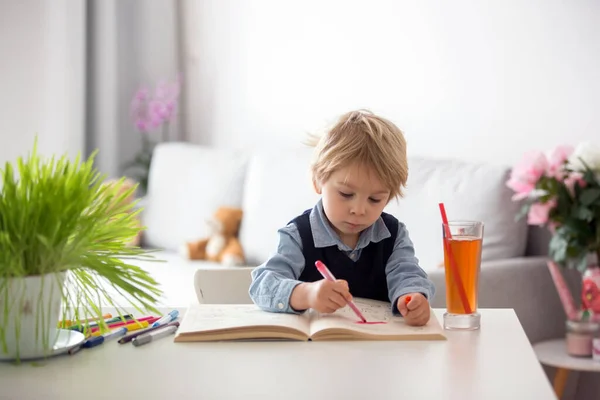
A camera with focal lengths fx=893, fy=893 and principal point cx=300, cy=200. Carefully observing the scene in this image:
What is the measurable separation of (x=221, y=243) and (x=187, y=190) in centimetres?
39

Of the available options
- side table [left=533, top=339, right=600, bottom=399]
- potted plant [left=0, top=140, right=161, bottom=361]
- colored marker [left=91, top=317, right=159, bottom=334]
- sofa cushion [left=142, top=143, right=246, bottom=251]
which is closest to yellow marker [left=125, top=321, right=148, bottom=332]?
colored marker [left=91, top=317, right=159, bottom=334]

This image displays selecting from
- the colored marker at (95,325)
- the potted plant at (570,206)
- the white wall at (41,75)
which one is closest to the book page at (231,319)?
the colored marker at (95,325)

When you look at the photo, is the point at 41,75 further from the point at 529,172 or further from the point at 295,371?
the point at 295,371

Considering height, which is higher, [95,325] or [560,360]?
[95,325]

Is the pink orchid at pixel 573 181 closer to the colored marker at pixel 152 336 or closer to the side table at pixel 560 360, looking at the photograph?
the side table at pixel 560 360

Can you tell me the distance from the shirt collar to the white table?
1.04 ft

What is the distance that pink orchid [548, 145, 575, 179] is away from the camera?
99.9 inches

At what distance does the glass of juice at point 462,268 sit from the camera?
1.29 meters

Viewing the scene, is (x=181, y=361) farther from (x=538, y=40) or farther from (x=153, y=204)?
(x=153, y=204)

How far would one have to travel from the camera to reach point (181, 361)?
117cm

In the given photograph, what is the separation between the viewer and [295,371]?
1104 millimetres

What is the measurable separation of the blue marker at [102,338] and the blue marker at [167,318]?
5 centimetres

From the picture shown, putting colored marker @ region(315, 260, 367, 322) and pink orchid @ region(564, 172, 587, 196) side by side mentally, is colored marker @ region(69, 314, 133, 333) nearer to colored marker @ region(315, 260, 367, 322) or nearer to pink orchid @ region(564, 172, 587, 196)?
colored marker @ region(315, 260, 367, 322)

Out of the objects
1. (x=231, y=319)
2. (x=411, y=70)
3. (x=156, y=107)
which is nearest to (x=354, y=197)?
(x=231, y=319)
